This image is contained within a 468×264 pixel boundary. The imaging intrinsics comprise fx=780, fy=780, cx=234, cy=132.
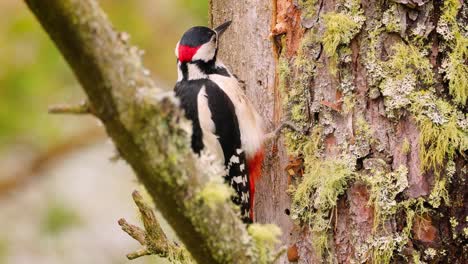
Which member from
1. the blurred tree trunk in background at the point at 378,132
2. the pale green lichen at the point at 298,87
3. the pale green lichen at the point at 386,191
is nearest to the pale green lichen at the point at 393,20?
the blurred tree trunk in background at the point at 378,132

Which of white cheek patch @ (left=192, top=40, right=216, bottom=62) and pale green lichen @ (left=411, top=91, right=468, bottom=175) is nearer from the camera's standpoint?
pale green lichen @ (left=411, top=91, right=468, bottom=175)

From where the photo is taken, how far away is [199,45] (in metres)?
3.19

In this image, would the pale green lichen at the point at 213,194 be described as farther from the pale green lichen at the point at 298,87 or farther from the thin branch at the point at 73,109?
the pale green lichen at the point at 298,87

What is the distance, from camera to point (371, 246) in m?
2.35

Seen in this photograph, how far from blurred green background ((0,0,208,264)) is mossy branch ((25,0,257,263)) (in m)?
2.87

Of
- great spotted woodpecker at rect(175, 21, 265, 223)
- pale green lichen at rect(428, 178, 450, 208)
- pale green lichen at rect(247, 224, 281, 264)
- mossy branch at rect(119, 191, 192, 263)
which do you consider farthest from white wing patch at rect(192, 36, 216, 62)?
pale green lichen at rect(247, 224, 281, 264)

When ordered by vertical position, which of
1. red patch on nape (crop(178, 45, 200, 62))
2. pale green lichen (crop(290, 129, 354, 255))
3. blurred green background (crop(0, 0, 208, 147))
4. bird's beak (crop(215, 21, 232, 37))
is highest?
blurred green background (crop(0, 0, 208, 147))

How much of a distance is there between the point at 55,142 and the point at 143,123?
3.53 m

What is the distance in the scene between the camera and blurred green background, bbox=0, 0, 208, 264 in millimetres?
4516

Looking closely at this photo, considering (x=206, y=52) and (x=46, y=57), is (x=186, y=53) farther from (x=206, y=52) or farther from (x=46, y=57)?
(x=46, y=57)

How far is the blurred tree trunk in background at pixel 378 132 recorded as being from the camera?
2.32 meters

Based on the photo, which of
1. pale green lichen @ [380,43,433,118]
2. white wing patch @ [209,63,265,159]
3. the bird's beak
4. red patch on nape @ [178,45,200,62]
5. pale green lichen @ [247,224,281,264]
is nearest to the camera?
pale green lichen @ [247,224,281,264]

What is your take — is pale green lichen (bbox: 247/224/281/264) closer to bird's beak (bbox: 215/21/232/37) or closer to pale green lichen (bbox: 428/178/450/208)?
pale green lichen (bbox: 428/178/450/208)

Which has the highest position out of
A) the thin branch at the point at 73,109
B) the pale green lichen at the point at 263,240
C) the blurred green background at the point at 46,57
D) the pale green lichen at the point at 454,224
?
the blurred green background at the point at 46,57
